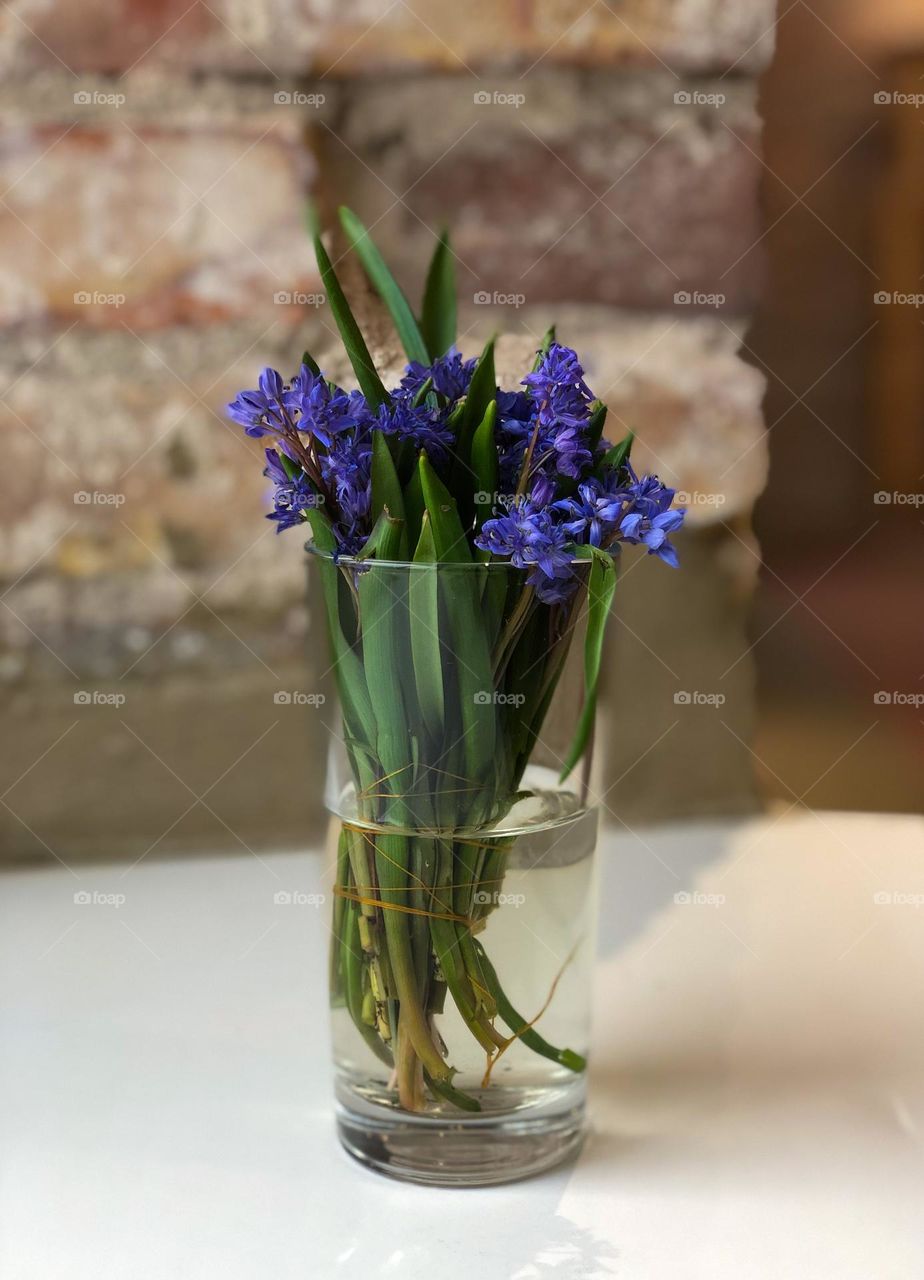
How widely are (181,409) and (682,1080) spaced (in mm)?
503

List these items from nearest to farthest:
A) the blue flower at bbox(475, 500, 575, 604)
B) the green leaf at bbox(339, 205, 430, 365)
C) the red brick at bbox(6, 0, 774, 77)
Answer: the blue flower at bbox(475, 500, 575, 604) < the green leaf at bbox(339, 205, 430, 365) < the red brick at bbox(6, 0, 774, 77)

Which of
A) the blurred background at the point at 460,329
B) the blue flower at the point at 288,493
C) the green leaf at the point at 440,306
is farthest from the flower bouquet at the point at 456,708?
the blurred background at the point at 460,329

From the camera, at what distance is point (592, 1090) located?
0.56 meters

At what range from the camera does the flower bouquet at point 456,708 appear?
1.42 ft

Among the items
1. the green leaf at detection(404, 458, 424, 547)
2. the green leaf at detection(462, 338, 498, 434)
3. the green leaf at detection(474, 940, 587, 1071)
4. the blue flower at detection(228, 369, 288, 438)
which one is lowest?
the green leaf at detection(474, 940, 587, 1071)

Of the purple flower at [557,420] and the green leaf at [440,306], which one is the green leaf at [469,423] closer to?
the purple flower at [557,420]

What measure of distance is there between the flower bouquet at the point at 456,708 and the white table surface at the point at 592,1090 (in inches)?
1.5

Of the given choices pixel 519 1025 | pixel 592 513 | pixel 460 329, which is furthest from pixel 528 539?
pixel 460 329

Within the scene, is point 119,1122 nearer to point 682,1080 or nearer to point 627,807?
point 682,1080

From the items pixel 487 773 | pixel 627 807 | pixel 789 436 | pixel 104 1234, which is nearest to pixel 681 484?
pixel 789 436

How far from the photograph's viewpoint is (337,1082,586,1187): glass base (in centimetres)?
48

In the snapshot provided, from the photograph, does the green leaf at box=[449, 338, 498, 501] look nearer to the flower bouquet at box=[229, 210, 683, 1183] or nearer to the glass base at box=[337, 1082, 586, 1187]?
the flower bouquet at box=[229, 210, 683, 1183]

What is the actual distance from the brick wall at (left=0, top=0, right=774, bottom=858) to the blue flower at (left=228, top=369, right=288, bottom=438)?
385mm

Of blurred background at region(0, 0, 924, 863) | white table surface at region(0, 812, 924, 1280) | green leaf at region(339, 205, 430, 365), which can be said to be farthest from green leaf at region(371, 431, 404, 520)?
blurred background at region(0, 0, 924, 863)
